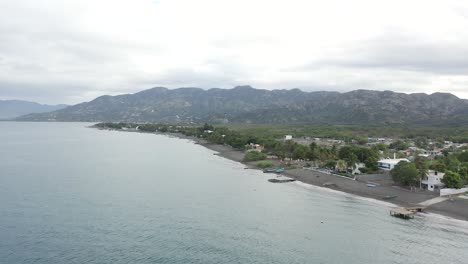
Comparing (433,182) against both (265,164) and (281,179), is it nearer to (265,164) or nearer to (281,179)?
(281,179)

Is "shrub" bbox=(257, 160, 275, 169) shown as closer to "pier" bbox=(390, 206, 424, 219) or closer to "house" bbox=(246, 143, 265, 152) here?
"house" bbox=(246, 143, 265, 152)

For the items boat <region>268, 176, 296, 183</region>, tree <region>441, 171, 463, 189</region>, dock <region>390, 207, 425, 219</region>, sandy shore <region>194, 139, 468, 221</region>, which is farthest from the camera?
boat <region>268, 176, 296, 183</region>

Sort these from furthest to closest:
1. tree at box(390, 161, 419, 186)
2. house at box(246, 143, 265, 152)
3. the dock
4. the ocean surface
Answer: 1. house at box(246, 143, 265, 152)
2. tree at box(390, 161, 419, 186)
3. the dock
4. the ocean surface

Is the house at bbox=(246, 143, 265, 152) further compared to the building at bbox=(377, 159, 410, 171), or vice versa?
the house at bbox=(246, 143, 265, 152)

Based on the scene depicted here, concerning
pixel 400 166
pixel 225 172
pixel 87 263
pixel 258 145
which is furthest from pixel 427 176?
pixel 258 145

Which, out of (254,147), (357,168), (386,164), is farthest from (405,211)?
(254,147)

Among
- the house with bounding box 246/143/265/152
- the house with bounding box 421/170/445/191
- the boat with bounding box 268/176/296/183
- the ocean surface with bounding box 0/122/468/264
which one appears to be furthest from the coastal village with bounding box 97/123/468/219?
the ocean surface with bounding box 0/122/468/264

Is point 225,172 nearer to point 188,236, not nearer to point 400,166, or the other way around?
point 400,166
